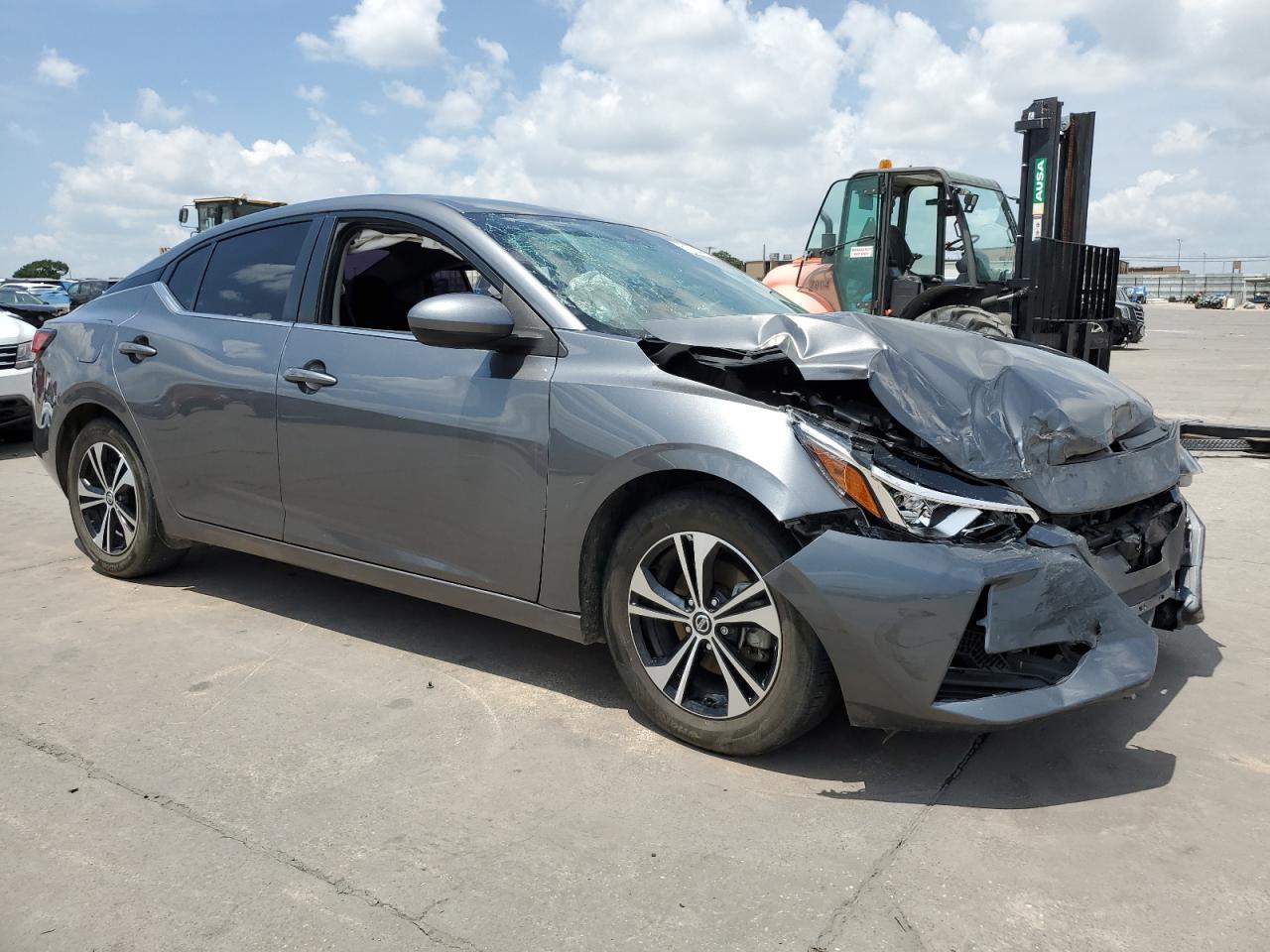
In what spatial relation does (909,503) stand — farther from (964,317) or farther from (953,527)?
(964,317)

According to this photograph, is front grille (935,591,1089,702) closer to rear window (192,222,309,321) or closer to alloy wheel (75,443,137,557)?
rear window (192,222,309,321)

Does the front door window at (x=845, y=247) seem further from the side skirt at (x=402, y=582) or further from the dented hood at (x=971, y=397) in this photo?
the side skirt at (x=402, y=582)

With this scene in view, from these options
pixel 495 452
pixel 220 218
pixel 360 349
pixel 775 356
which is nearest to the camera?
pixel 775 356

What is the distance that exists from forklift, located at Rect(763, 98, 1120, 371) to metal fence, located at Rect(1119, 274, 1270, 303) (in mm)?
60055

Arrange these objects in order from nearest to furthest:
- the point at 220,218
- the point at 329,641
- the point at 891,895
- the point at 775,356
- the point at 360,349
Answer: the point at 891,895
the point at 775,356
the point at 360,349
the point at 329,641
the point at 220,218

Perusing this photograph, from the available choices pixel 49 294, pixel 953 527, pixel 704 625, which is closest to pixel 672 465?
pixel 704 625

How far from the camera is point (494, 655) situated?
13.5ft

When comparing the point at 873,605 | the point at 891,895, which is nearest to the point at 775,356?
the point at 873,605

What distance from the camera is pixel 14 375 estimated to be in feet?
30.0

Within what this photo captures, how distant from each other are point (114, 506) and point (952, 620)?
3961 mm

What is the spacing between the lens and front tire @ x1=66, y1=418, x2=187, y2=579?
16.1 feet

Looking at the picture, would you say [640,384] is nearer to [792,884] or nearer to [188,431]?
[792,884]

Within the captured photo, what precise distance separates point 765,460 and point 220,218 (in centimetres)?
2405

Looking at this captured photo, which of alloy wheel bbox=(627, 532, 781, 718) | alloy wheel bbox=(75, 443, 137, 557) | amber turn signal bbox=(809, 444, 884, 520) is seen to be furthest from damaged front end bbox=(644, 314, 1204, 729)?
alloy wheel bbox=(75, 443, 137, 557)
